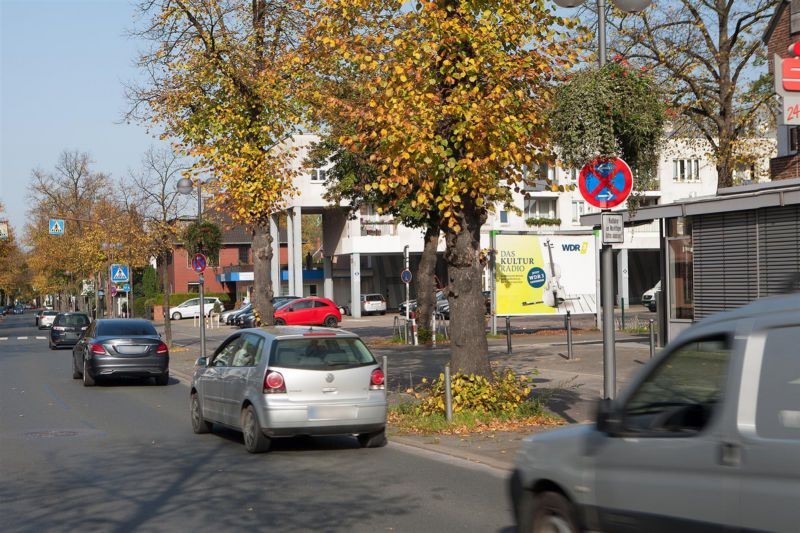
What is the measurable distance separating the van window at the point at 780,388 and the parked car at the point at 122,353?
1886 centimetres

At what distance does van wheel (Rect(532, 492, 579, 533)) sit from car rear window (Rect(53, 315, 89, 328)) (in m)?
38.3

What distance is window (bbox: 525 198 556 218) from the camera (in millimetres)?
73575

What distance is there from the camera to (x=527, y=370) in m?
22.5

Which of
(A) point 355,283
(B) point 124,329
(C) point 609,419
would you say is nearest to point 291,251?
(A) point 355,283

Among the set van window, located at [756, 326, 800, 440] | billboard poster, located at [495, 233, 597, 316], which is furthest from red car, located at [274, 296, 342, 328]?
van window, located at [756, 326, 800, 440]

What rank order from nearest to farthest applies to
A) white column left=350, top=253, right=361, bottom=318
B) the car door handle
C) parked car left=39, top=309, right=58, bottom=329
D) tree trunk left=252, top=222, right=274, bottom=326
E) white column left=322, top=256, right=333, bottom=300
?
the car door handle → tree trunk left=252, top=222, right=274, bottom=326 → white column left=350, top=253, right=361, bottom=318 → white column left=322, top=256, right=333, bottom=300 → parked car left=39, top=309, right=58, bottom=329

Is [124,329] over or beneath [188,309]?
over

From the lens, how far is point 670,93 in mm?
28469

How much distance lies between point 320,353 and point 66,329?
32.1 meters

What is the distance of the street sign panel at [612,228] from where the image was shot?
11172mm

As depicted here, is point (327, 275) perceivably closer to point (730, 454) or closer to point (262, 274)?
point (262, 274)

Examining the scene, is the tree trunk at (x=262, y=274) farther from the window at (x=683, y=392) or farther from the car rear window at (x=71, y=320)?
the window at (x=683, y=392)

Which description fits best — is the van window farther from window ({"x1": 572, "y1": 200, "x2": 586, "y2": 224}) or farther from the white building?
window ({"x1": 572, "y1": 200, "x2": 586, "y2": 224})

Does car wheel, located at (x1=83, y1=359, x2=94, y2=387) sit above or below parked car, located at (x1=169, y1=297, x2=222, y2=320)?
below
